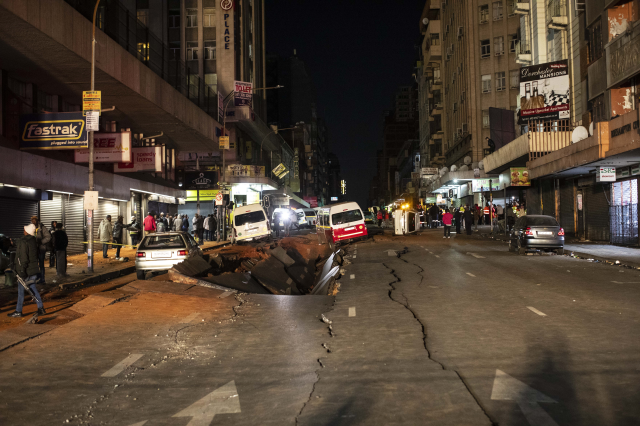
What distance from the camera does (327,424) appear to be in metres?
4.73

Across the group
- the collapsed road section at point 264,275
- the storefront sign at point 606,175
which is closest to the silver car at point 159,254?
the collapsed road section at point 264,275

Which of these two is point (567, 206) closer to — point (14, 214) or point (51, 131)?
point (51, 131)

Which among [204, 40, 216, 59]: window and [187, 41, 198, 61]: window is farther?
[204, 40, 216, 59]: window

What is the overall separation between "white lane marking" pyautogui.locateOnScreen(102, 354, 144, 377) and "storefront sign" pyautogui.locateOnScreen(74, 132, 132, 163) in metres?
17.3

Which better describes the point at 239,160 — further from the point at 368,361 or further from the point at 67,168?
the point at 368,361

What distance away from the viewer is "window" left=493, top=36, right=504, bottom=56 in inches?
2249

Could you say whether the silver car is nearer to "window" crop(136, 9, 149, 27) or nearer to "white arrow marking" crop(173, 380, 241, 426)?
"white arrow marking" crop(173, 380, 241, 426)

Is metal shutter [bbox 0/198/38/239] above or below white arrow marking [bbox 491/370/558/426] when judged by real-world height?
above

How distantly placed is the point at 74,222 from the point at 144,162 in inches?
167

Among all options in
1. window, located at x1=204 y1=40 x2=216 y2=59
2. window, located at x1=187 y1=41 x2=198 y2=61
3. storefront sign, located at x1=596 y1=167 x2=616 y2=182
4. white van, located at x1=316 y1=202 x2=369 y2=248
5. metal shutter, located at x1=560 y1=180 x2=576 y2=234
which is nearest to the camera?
storefront sign, located at x1=596 y1=167 x2=616 y2=182

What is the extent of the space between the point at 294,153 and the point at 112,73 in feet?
301

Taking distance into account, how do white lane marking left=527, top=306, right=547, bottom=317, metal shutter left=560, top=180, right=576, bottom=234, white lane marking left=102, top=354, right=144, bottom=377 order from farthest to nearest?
1. metal shutter left=560, top=180, right=576, bottom=234
2. white lane marking left=527, top=306, right=547, bottom=317
3. white lane marking left=102, top=354, right=144, bottom=377

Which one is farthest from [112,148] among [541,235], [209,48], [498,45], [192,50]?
[498,45]

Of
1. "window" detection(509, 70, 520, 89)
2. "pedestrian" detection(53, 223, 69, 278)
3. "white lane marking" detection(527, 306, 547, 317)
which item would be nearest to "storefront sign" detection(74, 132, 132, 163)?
"pedestrian" detection(53, 223, 69, 278)
